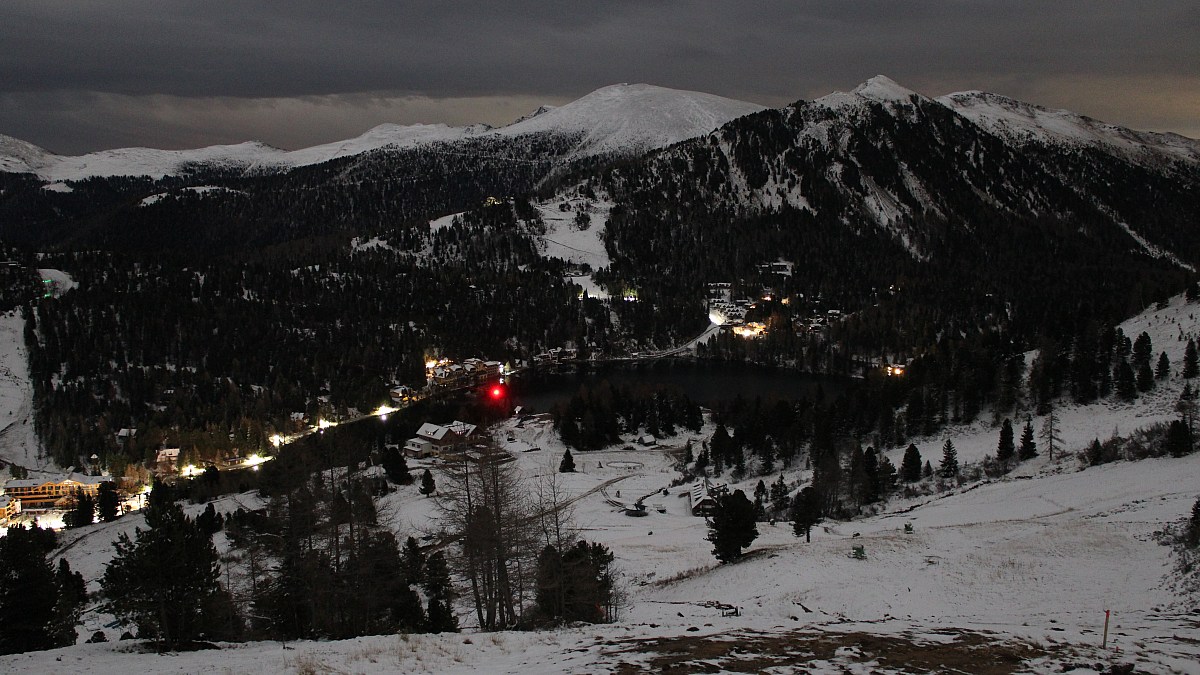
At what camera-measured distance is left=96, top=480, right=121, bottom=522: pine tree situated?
64250 mm

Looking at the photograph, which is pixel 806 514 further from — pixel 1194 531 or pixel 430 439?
pixel 430 439

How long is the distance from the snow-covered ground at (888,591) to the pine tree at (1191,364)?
1.02m

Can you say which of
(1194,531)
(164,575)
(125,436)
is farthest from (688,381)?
(164,575)

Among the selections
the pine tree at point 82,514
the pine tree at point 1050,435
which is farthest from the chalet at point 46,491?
the pine tree at point 1050,435

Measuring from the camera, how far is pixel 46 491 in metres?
69.9

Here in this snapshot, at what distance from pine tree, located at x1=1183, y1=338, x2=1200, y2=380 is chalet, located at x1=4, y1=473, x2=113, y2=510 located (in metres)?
95.8

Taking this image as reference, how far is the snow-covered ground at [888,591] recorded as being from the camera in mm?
14398

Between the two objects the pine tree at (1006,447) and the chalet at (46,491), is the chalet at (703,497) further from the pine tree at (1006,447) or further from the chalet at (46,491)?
the chalet at (46,491)

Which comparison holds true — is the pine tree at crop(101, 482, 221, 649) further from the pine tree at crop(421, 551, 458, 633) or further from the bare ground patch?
the bare ground patch

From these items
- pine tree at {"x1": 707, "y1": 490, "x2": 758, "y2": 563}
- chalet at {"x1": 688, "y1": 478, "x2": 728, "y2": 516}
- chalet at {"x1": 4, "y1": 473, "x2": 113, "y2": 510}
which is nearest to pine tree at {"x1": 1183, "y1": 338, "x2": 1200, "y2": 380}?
chalet at {"x1": 688, "y1": 478, "x2": 728, "y2": 516}

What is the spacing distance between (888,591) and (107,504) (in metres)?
68.0

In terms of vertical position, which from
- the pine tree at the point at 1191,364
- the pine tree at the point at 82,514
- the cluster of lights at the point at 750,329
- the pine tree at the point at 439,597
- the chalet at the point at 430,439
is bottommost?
the pine tree at the point at 82,514

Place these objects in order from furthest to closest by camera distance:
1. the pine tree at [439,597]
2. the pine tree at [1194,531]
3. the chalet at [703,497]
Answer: the chalet at [703,497]
the pine tree at [1194,531]
the pine tree at [439,597]

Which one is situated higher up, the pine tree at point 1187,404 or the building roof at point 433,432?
the pine tree at point 1187,404
